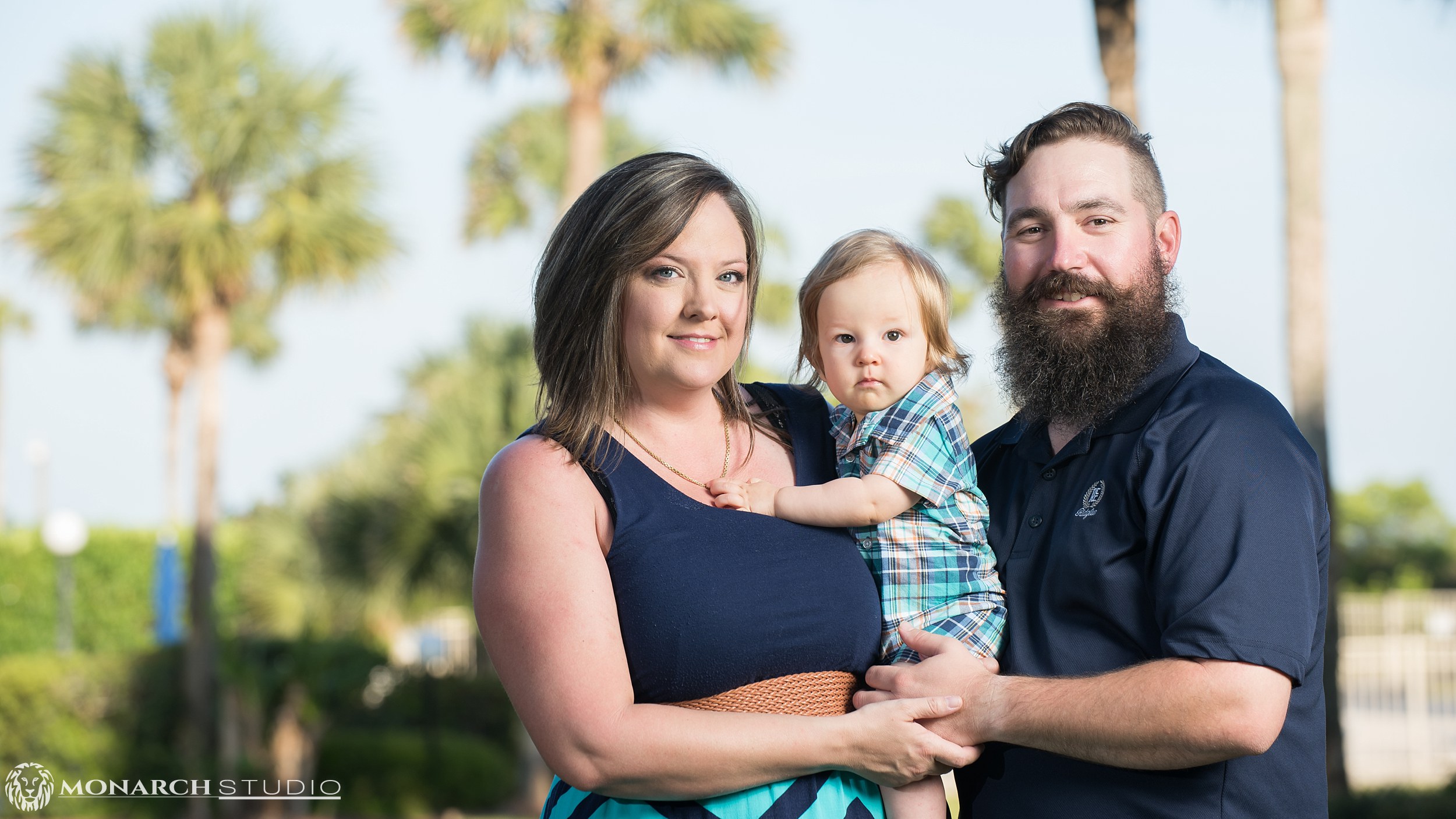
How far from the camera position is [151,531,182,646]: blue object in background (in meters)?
17.3

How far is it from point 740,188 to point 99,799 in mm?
14485

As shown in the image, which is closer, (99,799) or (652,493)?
(652,493)

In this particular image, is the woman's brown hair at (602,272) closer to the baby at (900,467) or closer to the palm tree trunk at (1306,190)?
the baby at (900,467)

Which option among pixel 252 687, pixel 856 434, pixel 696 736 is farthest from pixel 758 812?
pixel 252 687

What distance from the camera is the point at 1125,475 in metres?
2.40

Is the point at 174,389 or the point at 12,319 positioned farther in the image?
the point at 12,319

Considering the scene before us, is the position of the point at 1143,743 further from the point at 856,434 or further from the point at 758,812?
the point at 856,434

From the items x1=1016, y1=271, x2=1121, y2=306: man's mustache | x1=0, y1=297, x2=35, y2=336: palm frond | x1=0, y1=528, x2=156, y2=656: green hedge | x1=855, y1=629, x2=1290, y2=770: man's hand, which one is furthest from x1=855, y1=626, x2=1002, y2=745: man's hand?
x1=0, y1=297, x2=35, y2=336: palm frond

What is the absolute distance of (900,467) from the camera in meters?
2.66

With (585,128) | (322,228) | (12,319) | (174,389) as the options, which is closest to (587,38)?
(585,128)

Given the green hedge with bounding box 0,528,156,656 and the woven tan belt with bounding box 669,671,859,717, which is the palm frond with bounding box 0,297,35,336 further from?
the woven tan belt with bounding box 669,671,859,717

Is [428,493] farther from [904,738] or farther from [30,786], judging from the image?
[904,738]

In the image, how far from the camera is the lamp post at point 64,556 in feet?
58.3

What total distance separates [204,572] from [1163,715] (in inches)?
554
